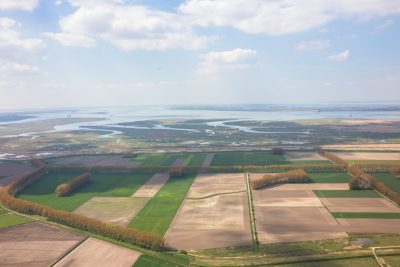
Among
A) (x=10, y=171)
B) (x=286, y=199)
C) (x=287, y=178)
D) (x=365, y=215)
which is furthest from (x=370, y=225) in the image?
(x=10, y=171)

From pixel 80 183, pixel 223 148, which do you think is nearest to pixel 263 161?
pixel 223 148

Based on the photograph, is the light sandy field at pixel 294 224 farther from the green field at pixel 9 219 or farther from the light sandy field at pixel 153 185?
the green field at pixel 9 219

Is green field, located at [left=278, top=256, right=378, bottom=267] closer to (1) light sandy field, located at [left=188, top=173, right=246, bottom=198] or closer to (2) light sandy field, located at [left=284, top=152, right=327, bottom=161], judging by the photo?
(1) light sandy field, located at [left=188, top=173, right=246, bottom=198]

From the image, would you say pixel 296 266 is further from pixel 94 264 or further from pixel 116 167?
pixel 116 167

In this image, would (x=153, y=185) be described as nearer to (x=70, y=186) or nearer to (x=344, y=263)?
(x=70, y=186)

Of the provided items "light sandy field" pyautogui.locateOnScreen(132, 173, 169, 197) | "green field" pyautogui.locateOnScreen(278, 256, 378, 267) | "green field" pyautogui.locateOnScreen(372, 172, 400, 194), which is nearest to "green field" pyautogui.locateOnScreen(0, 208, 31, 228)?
"light sandy field" pyautogui.locateOnScreen(132, 173, 169, 197)

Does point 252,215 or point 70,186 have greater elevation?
point 70,186
